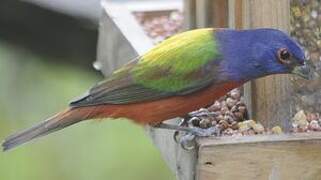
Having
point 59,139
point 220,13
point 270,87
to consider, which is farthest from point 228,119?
point 59,139

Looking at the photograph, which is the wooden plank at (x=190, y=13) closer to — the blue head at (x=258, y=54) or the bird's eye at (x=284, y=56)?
the blue head at (x=258, y=54)

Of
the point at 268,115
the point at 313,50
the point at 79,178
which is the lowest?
the point at 79,178

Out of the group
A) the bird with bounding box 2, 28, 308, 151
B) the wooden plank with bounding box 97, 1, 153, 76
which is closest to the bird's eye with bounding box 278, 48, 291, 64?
the bird with bounding box 2, 28, 308, 151

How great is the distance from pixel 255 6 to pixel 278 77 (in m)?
0.27

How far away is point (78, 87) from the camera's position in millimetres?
6273

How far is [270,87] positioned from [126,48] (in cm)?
92

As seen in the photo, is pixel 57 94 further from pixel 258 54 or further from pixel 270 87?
pixel 258 54

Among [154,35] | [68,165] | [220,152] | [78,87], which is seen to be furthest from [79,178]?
[220,152]

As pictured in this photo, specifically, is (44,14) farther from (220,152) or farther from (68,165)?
(220,152)

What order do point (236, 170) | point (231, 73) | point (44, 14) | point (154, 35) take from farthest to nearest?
point (44, 14), point (154, 35), point (231, 73), point (236, 170)

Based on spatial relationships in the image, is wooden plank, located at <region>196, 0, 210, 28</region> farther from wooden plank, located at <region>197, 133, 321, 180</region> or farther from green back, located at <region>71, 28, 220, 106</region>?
wooden plank, located at <region>197, 133, 321, 180</region>

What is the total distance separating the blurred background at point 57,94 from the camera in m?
5.92

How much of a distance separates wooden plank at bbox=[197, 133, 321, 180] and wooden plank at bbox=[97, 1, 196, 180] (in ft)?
0.49

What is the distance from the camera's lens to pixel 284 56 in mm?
3480
